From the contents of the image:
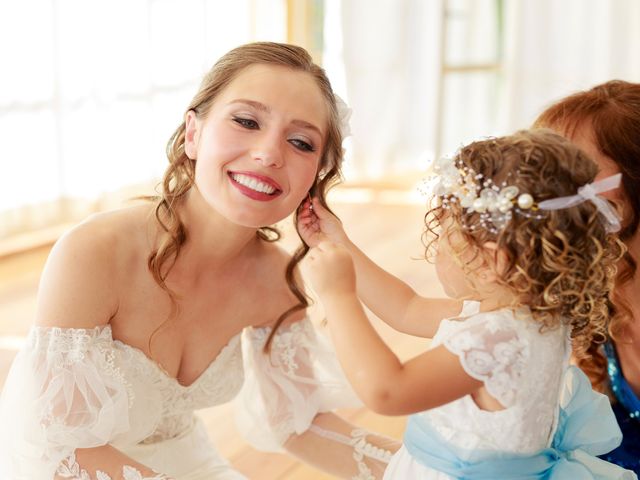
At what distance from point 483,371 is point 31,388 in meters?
0.83

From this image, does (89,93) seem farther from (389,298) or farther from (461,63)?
(389,298)

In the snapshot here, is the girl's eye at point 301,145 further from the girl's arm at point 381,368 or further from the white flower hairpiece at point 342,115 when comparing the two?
the girl's arm at point 381,368

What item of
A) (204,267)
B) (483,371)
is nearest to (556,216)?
(483,371)

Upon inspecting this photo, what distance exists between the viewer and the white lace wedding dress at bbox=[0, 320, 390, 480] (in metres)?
1.69

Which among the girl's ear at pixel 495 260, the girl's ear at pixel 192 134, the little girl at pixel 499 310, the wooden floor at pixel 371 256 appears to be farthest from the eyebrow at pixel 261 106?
the wooden floor at pixel 371 256

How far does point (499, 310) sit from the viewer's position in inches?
57.9

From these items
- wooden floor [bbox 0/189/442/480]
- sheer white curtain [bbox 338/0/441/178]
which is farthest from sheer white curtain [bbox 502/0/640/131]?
wooden floor [bbox 0/189/442/480]

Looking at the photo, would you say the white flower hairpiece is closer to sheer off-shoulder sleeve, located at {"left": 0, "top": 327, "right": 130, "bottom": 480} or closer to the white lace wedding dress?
the white lace wedding dress

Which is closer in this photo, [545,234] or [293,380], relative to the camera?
[545,234]

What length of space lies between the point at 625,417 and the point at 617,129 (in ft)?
2.22

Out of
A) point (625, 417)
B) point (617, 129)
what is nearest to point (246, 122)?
point (617, 129)

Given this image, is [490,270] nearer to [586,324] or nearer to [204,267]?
[586,324]

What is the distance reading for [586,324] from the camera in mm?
1540

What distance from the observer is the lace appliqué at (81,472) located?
1.68 m
